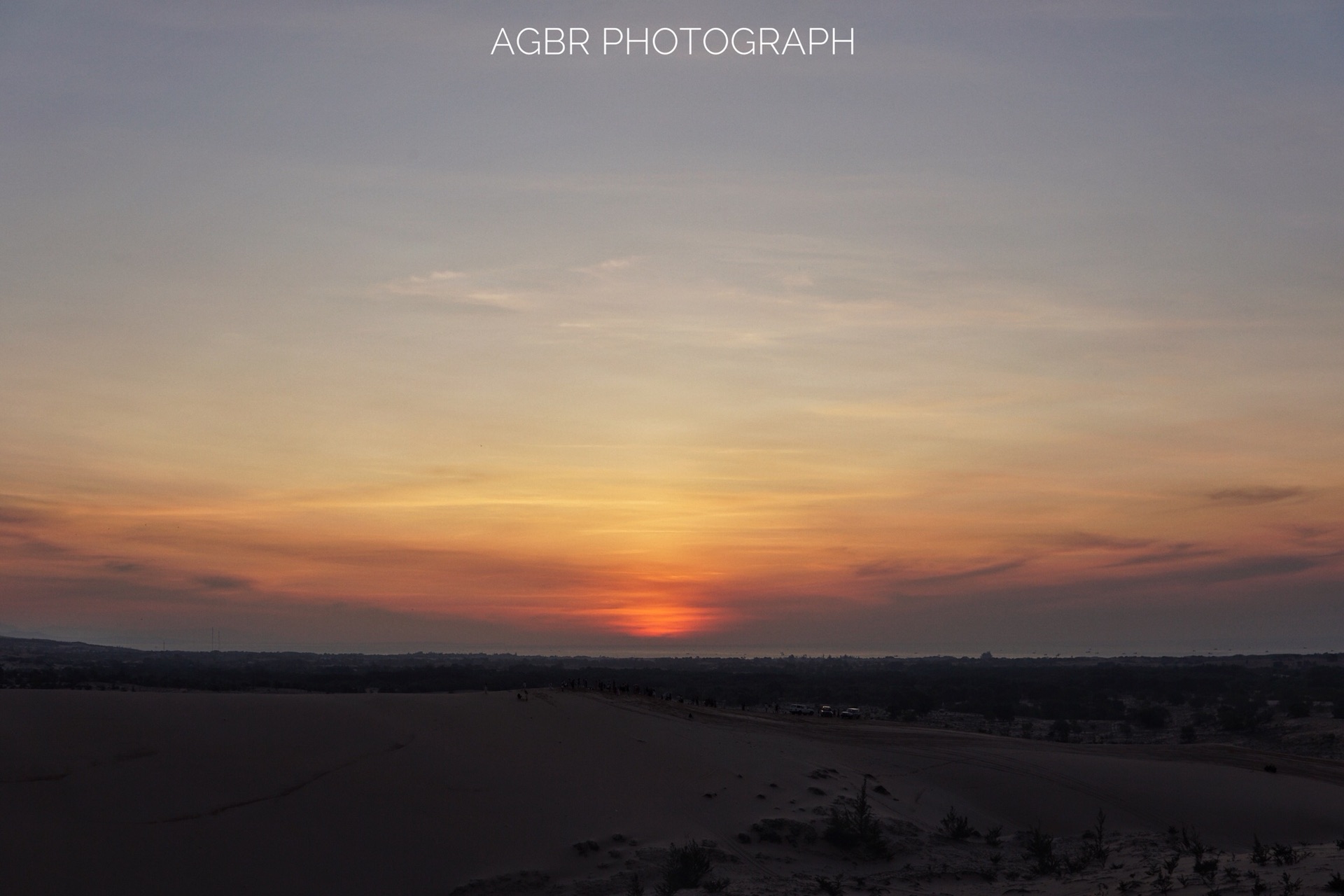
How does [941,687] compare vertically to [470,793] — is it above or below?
below

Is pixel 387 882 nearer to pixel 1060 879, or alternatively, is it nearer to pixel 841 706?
pixel 1060 879

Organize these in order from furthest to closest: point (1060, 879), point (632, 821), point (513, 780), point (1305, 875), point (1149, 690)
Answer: point (1149, 690) < point (513, 780) < point (632, 821) < point (1060, 879) < point (1305, 875)

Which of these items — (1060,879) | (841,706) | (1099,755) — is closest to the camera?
(1060,879)

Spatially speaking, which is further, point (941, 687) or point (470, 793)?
point (941, 687)

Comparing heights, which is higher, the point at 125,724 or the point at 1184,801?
the point at 125,724

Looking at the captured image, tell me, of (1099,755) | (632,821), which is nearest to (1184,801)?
(1099,755)

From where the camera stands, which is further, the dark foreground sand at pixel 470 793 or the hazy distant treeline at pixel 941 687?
the hazy distant treeline at pixel 941 687

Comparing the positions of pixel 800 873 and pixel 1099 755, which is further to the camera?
pixel 1099 755

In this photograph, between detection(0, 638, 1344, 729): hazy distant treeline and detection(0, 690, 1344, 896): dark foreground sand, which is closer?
detection(0, 690, 1344, 896): dark foreground sand
